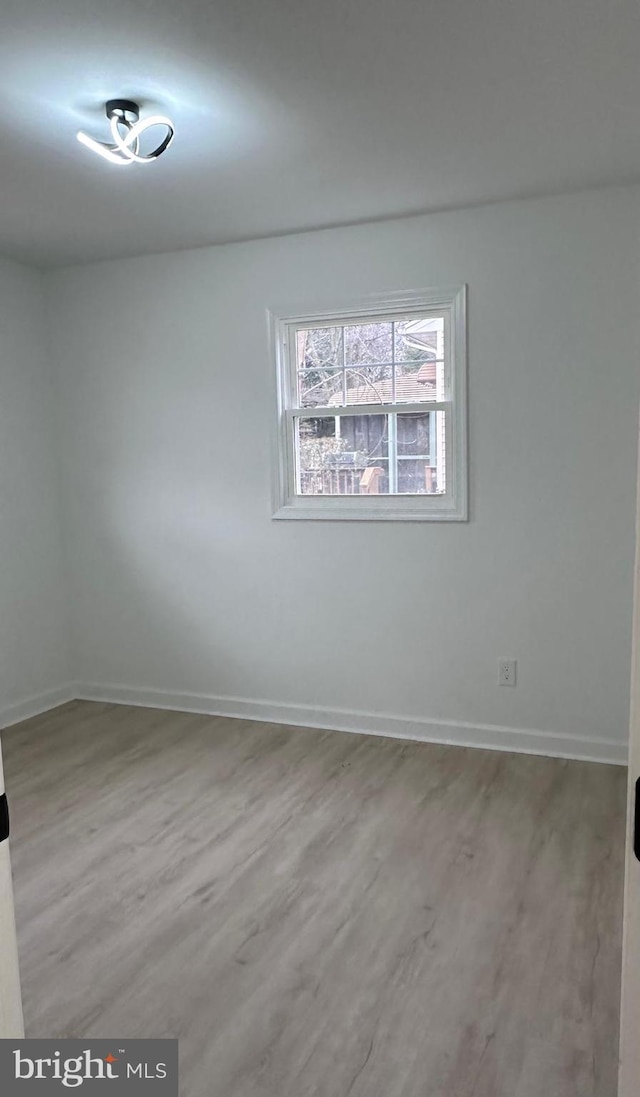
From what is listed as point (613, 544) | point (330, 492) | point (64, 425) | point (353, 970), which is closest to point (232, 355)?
point (330, 492)

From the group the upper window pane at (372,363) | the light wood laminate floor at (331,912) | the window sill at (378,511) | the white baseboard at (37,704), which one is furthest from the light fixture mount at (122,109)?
the white baseboard at (37,704)

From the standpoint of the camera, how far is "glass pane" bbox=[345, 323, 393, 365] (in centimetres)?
387

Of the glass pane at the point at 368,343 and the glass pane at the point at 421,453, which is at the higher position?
Result: the glass pane at the point at 368,343

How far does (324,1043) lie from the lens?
1.94 metres

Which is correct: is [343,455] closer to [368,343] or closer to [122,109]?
[368,343]

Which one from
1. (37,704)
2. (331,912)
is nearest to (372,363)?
(331,912)

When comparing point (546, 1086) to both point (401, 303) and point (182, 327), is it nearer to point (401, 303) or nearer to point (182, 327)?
point (401, 303)

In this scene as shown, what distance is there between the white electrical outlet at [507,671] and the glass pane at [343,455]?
40.2 inches

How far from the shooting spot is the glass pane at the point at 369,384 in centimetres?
389

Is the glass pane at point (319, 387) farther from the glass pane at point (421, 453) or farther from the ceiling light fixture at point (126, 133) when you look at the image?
the ceiling light fixture at point (126, 133)

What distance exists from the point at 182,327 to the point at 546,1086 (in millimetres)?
3680

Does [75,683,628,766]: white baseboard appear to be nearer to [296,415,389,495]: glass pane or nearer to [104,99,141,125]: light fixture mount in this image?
[296,415,389,495]: glass pane

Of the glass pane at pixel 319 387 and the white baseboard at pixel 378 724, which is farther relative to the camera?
the glass pane at pixel 319 387

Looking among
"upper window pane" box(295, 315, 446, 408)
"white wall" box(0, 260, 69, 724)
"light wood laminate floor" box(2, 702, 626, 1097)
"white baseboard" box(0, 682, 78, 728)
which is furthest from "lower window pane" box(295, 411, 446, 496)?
"white baseboard" box(0, 682, 78, 728)
